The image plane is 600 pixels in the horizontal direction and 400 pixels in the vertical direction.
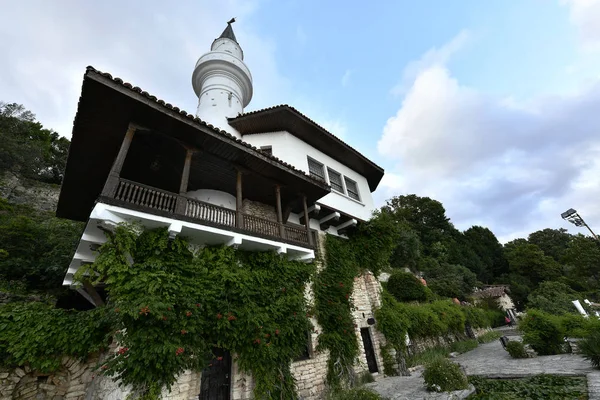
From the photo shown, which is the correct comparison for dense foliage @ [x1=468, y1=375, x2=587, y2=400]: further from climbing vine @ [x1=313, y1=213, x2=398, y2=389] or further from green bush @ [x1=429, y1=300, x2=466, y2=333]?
green bush @ [x1=429, y1=300, x2=466, y2=333]

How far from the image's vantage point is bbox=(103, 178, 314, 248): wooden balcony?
5.59 m

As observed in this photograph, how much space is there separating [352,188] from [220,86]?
9.21 meters

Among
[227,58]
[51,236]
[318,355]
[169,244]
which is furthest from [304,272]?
[227,58]

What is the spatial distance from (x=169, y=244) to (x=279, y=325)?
3.63 metres

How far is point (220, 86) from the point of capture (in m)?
13.4

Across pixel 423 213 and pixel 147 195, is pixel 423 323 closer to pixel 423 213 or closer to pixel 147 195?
pixel 147 195

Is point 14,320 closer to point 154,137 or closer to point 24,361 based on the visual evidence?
point 24,361

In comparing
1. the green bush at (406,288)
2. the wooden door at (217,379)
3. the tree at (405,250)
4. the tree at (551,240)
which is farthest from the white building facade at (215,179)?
the tree at (551,240)

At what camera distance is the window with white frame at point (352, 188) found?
13.1m

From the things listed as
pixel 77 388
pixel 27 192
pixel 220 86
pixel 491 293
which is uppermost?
pixel 220 86

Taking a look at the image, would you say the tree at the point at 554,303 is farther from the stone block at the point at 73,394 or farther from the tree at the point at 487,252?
the stone block at the point at 73,394

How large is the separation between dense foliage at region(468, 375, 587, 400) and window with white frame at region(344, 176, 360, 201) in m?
8.50

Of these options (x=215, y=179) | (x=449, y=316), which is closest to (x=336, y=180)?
(x=215, y=179)

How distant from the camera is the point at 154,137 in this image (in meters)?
6.93
